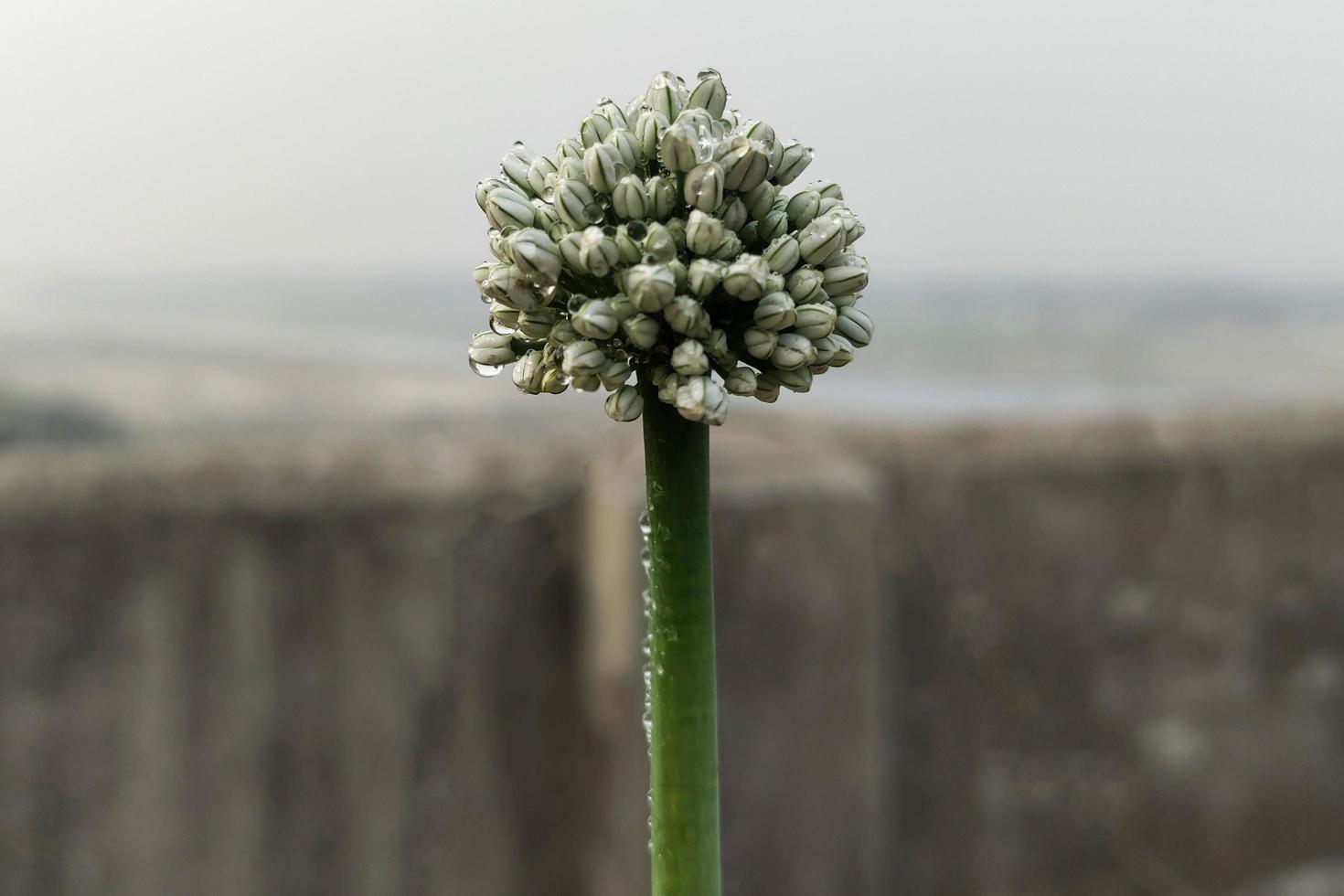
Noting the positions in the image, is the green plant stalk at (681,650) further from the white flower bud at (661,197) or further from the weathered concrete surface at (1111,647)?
the weathered concrete surface at (1111,647)

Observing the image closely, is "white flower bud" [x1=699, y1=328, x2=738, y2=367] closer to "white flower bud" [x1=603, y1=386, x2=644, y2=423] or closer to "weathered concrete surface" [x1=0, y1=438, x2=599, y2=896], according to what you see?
"white flower bud" [x1=603, y1=386, x2=644, y2=423]

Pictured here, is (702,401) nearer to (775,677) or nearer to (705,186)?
(705,186)

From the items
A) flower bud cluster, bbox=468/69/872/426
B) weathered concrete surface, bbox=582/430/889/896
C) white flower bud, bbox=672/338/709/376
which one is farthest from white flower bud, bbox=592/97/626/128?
weathered concrete surface, bbox=582/430/889/896

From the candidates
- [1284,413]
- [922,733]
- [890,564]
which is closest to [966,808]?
[922,733]

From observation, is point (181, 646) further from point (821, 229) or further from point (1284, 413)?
point (1284, 413)

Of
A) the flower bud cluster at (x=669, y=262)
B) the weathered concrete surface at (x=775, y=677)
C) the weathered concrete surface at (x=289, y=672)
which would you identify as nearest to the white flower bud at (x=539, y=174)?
the flower bud cluster at (x=669, y=262)

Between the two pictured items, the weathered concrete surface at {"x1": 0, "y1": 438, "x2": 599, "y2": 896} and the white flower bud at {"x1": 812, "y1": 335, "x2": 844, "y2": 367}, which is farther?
the weathered concrete surface at {"x1": 0, "y1": 438, "x2": 599, "y2": 896}
